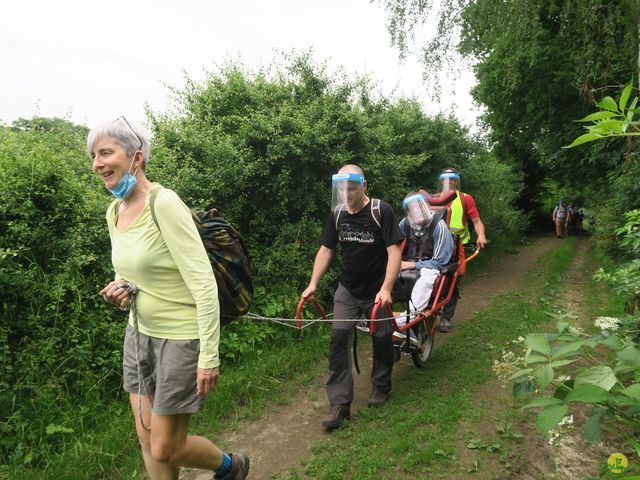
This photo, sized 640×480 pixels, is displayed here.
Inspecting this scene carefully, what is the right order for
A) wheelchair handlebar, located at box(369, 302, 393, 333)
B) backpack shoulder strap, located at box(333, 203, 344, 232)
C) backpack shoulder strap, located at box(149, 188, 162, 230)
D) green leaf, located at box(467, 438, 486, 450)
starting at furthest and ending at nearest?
backpack shoulder strap, located at box(333, 203, 344, 232)
wheelchair handlebar, located at box(369, 302, 393, 333)
green leaf, located at box(467, 438, 486, 450)
backpack shoulder strap, located at box(149, 188, 162, 230)

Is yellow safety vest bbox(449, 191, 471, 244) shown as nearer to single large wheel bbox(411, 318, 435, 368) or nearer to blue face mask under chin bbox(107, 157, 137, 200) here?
single large wheel bbox(411, 318, 435, 368)

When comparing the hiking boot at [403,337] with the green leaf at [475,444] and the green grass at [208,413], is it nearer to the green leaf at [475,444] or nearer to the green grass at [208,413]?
the green grass at [208,413]

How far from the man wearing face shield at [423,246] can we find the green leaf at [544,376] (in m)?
3.35

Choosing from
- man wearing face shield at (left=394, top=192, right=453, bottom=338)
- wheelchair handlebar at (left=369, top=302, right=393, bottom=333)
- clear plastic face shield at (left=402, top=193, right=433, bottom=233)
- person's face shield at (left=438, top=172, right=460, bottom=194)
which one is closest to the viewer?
wheelchair handlebar at (left=369, top=302, right=393, bottom=333)

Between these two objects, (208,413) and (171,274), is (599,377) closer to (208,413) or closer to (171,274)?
(171,274)

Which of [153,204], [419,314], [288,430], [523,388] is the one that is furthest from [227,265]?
[419,314]

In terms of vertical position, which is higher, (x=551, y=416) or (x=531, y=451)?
(x=551, y=416)

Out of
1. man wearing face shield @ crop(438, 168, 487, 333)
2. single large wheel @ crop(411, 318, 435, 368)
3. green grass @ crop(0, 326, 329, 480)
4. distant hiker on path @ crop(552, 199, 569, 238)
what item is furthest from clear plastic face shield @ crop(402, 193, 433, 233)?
distant hiker on path @ crop(552, 199, 569, 238)

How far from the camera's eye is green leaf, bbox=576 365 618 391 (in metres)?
1.30

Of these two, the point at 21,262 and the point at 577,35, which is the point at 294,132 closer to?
the point at 21,262

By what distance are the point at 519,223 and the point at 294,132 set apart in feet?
52.0

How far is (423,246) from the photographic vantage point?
533cm

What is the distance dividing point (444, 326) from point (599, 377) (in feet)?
17.9

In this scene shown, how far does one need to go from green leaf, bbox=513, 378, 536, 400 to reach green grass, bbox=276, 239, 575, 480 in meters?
1.97
